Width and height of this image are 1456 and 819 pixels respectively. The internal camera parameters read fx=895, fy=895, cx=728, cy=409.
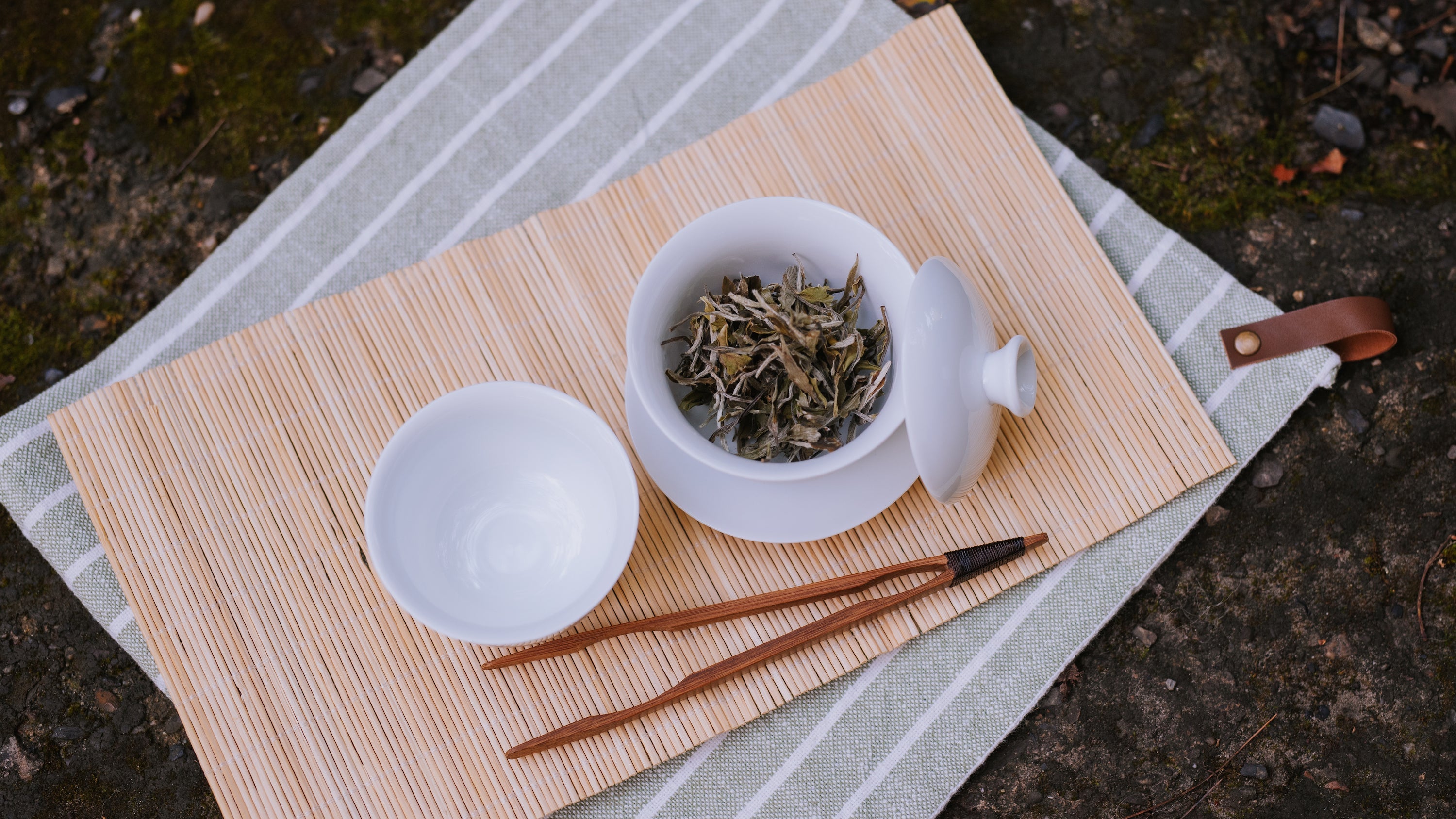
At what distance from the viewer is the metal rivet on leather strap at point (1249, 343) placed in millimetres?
1258

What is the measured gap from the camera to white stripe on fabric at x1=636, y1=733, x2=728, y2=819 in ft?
3.97

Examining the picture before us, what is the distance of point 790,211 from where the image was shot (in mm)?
1062

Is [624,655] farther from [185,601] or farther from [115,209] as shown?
[115,209]

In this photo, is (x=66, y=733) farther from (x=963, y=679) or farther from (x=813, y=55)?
(x=813, y=55)

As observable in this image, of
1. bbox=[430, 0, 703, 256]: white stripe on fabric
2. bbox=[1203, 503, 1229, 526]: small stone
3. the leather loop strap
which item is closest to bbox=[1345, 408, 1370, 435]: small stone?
the leather loop strap

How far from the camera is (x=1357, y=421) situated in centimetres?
132

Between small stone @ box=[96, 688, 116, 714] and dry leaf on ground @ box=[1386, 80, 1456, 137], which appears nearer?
small stone @ box=[96, 688, 116, 714]

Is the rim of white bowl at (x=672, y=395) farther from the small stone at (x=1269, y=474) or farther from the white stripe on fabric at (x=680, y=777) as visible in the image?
the small stone at (x=1269, y=474)

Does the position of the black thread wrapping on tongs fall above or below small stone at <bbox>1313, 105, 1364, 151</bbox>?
above

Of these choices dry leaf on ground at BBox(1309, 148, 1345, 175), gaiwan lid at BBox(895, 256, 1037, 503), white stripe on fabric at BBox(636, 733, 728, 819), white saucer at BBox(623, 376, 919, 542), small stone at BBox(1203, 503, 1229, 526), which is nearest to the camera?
gaiwan lid at BBox(895, 256, 1037, 503)

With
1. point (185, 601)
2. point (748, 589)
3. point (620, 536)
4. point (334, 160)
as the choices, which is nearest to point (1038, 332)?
point (748, 589)

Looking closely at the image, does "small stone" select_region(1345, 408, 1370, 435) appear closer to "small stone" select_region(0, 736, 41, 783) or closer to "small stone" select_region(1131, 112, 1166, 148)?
"small stone" select_region(1131, 112, 1166, 148)

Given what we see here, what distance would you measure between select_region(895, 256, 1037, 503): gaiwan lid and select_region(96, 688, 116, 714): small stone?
47.0 inches

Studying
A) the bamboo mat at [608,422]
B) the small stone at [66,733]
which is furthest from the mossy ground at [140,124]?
the small stone at [66,733]
